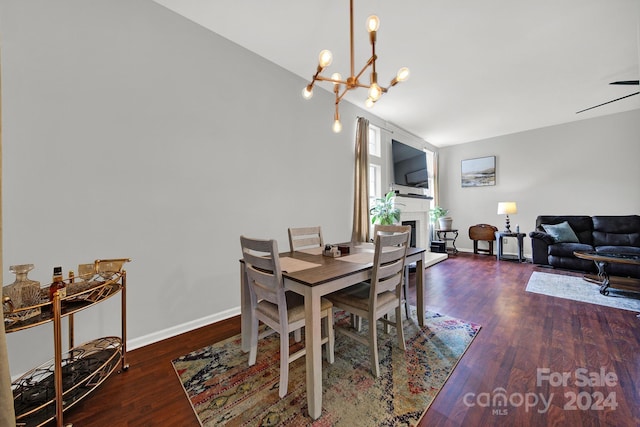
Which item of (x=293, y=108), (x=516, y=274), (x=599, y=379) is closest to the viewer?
(x=599, y=379)

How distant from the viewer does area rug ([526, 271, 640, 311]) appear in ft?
8.99

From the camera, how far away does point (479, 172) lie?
235 inches

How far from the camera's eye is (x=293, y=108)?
10.0 feet

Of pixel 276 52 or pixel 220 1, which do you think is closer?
pixel 220 1

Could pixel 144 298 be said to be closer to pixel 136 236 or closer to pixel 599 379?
pixel 136 236

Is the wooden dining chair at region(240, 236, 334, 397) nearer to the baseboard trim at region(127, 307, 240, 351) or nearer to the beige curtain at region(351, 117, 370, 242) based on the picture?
the baseboard trim at region(127, 307, 240, 351)

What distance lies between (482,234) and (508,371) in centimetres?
462

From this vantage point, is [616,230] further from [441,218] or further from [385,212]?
[385,212]

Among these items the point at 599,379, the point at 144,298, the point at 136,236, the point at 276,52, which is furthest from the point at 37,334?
the point at 599,379

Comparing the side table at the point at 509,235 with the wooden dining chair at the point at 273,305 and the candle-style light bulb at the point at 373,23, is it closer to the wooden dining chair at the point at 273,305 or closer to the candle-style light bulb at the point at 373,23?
the wooden dining chair at the point at 273,305

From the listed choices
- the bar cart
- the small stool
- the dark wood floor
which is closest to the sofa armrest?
the small stool

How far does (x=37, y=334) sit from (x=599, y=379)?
12.0 ft

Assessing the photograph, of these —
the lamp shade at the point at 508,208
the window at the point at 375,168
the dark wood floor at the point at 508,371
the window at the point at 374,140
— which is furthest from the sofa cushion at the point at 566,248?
the window at the point at 374,140

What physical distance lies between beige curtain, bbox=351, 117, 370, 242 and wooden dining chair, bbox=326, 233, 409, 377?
1.95 m
